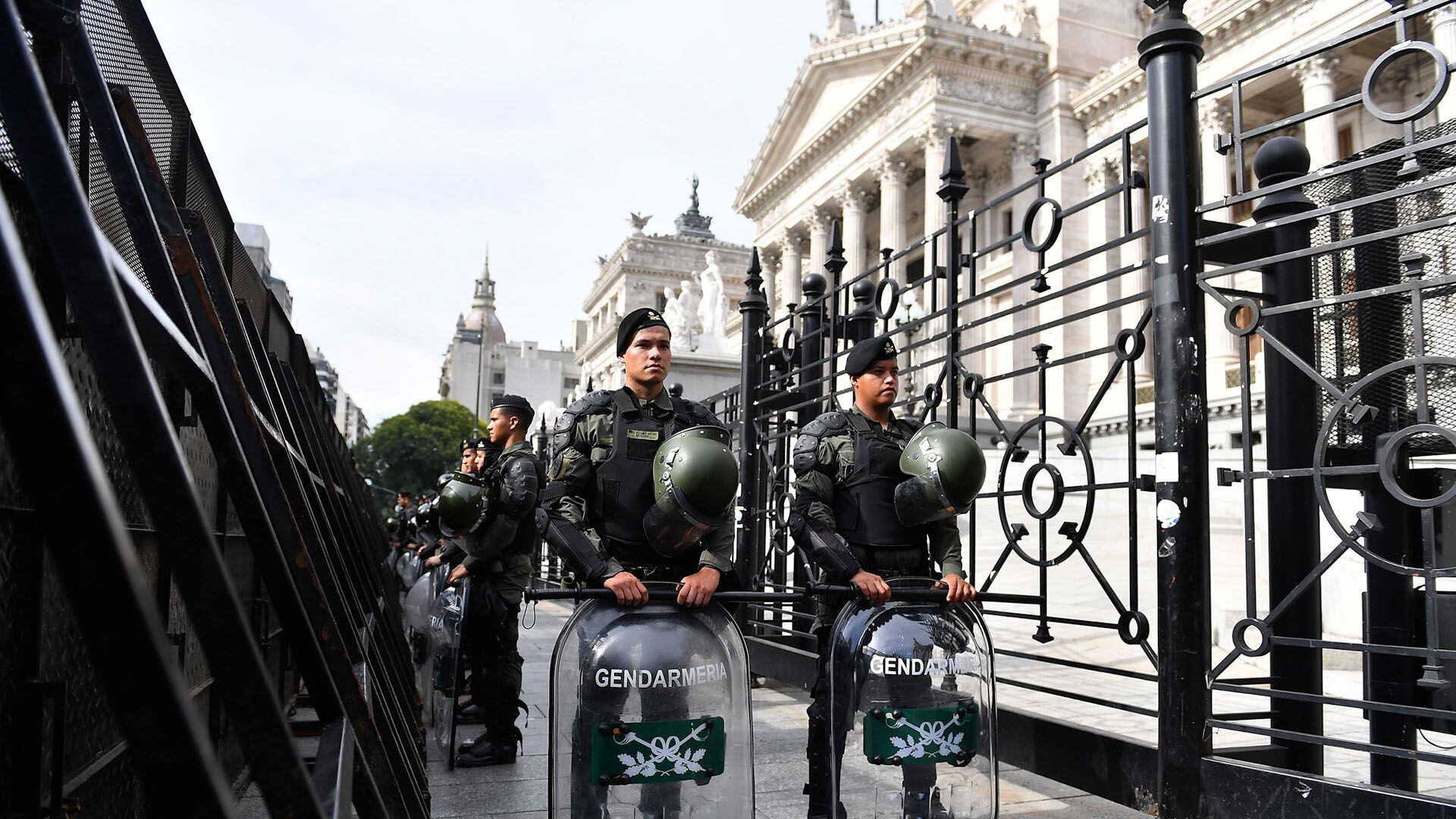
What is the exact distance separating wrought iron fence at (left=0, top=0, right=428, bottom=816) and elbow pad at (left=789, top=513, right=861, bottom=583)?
167 centimetres

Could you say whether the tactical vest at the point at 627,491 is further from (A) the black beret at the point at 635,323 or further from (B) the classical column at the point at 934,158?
(B) the classical column at the point at 934,158

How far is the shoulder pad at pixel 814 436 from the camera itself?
4535 millimetres

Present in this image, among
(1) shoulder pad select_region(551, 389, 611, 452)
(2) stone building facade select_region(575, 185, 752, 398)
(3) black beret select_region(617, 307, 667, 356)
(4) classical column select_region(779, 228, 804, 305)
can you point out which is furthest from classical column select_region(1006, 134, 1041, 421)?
(2) stone building facade select_region(575, 185, 752, 398)

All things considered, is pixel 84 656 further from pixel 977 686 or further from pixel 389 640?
pixel 389 640

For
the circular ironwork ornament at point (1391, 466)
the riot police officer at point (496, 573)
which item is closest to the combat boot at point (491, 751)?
the riot police officer at point (496, 573)

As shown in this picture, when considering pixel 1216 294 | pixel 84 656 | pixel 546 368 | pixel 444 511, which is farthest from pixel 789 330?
pixel 546 368

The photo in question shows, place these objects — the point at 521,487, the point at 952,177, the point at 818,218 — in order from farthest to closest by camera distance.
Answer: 1. the point at 818,218
2. the point at 521,487
3. the point at 952,177

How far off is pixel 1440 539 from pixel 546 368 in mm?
103314

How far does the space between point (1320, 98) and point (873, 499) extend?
2936cm

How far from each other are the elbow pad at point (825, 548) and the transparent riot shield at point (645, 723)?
71 cm

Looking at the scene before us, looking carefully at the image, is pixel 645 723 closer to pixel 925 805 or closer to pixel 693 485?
pixel 693 485

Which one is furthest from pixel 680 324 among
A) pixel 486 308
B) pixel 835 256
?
pixel 486 308

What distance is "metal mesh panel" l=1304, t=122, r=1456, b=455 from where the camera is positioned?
405 centimetres

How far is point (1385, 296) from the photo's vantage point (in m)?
4.07
